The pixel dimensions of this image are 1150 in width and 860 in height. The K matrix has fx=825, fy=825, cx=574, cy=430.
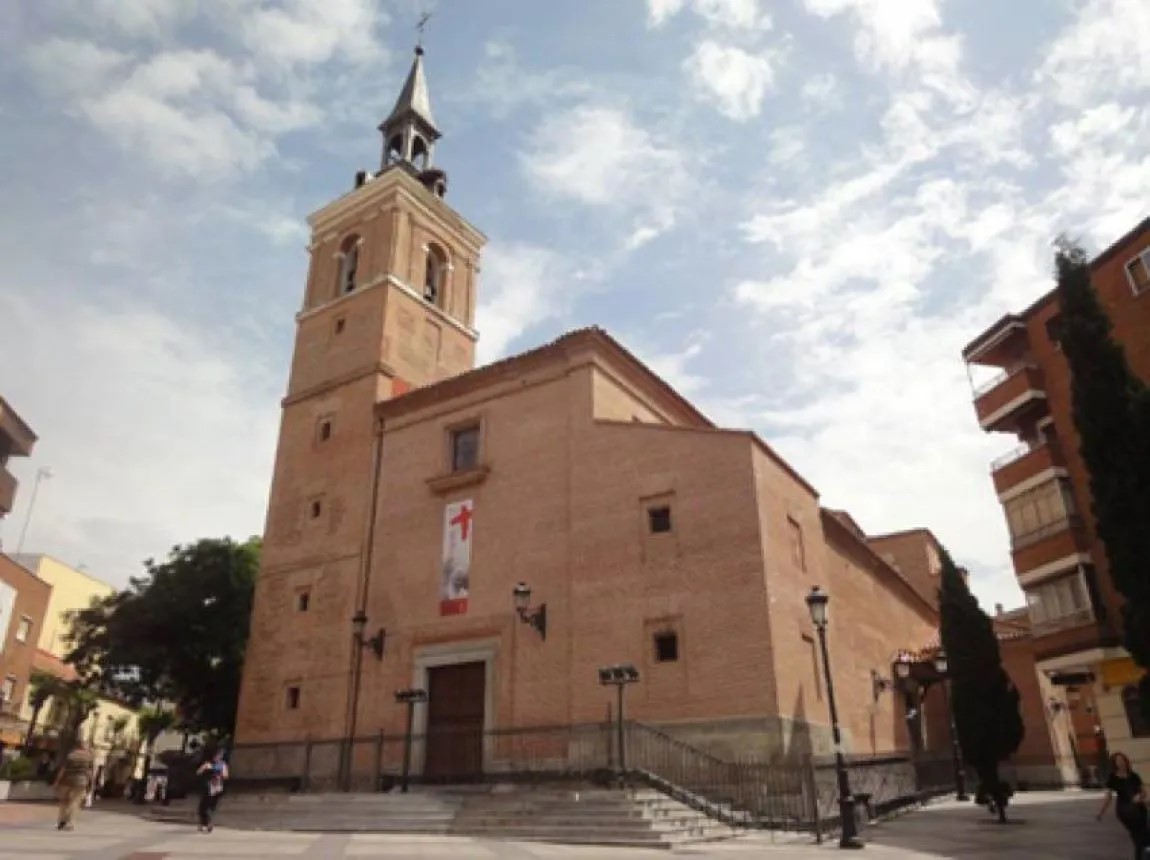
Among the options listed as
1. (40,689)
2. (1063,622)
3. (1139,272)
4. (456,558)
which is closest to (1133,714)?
(1063,622)

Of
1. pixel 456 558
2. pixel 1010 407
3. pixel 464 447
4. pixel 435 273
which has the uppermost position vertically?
pixel 435 273

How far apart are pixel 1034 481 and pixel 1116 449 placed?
7738 mm

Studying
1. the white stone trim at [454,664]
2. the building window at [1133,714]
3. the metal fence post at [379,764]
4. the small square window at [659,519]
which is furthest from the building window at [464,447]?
the building window at [1133,714]

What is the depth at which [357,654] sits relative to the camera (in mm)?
21031

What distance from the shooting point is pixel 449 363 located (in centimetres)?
2769

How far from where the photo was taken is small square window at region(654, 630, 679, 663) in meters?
16.9

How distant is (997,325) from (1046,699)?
16.6 meters

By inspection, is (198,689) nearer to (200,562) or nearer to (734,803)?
(200,562)

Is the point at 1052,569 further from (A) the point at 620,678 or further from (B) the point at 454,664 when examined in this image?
(B) the point at 454,664

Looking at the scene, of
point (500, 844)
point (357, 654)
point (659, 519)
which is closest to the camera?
point (500, 844)

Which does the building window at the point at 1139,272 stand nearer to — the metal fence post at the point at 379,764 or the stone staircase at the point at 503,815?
the stone staircase at the point at 503,815

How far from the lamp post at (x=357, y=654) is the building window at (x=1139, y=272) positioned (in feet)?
66.2

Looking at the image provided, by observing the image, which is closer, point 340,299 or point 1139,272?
point 1139,272

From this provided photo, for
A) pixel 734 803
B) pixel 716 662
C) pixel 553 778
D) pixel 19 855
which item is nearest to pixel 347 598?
pixel 553 778
